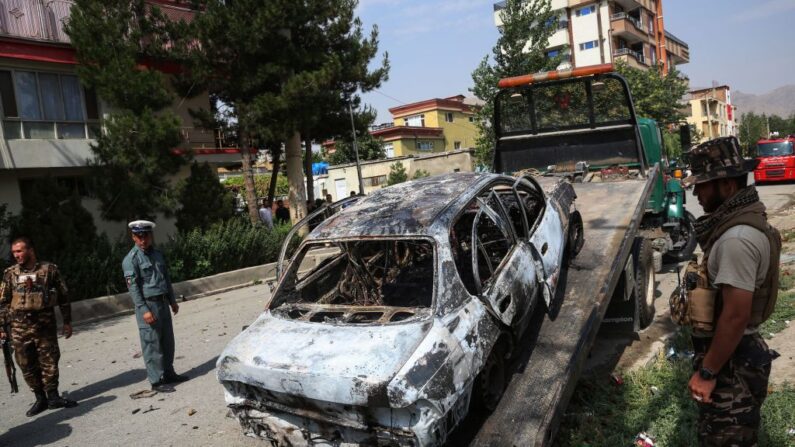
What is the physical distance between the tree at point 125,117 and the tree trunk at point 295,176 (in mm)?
5249

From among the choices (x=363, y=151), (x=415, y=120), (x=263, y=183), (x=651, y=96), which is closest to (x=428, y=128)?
(x=415, y=120)

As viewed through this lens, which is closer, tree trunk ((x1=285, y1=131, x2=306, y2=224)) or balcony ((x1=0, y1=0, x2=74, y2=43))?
balcony ((x1=0, y1=0, x2=74, y2=43))

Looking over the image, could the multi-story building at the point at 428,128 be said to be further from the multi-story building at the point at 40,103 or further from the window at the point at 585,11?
the multi-story building at the point at 40,103

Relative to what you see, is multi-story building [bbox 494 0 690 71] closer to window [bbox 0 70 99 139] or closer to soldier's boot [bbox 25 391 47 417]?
window [bbox 0 70 99 139]

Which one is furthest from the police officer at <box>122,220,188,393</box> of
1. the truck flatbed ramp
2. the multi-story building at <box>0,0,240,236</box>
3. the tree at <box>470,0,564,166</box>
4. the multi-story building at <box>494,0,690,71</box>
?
the multi-story building at <box>494,0,690,71</box>

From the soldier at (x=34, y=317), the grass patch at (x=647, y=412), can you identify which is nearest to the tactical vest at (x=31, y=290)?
the soldier at (x=34, y=317)

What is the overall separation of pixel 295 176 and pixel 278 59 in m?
4.60

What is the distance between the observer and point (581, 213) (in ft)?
21.5

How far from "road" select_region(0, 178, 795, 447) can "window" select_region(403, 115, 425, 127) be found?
40912mm

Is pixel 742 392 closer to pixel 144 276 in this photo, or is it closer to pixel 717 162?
pixel 717 162

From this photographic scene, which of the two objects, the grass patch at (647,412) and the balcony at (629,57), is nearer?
the grass patch at (647,412)

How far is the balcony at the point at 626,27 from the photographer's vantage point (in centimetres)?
3988

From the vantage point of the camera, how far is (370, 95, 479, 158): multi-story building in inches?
1679

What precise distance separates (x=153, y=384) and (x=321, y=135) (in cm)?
1316
